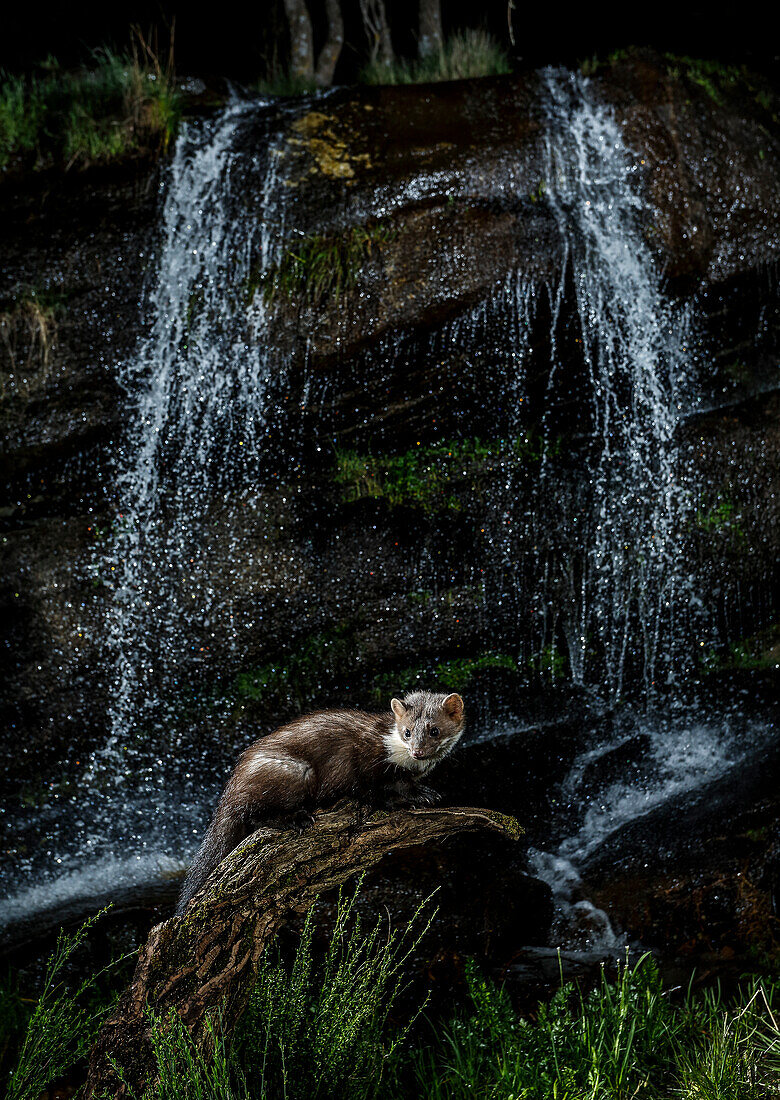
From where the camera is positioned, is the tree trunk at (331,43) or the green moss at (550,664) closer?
the green moss at (550,664)

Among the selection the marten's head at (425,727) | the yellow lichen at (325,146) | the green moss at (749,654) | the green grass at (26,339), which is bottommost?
the green moss at (749,654)

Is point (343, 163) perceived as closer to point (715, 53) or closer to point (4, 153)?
point (4, 153)

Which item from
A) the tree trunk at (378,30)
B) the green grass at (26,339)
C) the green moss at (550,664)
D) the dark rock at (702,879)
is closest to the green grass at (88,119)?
the green grass at (26,339)

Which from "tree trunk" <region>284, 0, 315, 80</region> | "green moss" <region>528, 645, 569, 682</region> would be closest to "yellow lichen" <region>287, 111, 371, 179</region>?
"tree trunk" <region>284, 0, 315, 80</region>

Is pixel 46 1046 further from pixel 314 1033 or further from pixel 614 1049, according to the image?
pixel 614 1049

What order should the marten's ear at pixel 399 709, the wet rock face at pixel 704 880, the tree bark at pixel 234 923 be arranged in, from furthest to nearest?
the wet rock face at pixel 704 880 < the marten's ear at pixel 399 709 < the tree bark at pixel 234 923

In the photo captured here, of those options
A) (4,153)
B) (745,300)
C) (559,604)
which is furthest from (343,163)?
(559,604)

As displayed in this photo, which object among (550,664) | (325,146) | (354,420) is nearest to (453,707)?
(550,664)

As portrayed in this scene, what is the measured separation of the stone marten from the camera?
11.8ft

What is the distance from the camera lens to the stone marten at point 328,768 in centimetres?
360

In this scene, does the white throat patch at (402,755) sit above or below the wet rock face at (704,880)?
above

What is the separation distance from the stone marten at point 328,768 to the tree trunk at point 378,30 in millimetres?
7168

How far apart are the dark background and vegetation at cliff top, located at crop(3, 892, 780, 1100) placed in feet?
25.0

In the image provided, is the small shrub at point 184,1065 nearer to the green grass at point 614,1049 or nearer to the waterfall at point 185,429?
the green grass at point 614,1049
